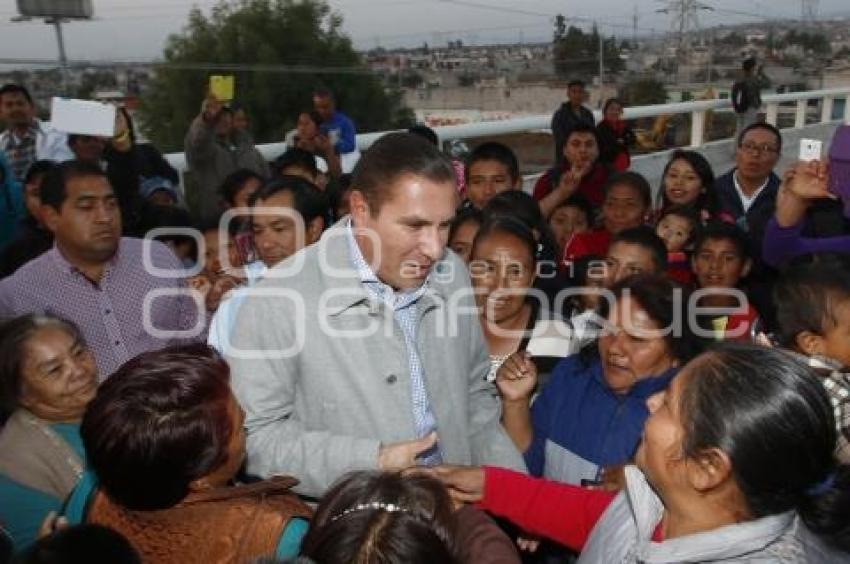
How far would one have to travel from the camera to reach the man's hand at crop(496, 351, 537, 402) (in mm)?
2207

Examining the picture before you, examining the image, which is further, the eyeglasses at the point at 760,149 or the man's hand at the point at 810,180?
the eyeglasses at the point at 760,149

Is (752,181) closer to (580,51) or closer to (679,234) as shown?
(679,234)

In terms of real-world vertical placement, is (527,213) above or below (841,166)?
below

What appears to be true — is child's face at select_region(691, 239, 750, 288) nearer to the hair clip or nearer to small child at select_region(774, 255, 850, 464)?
small child at select_region(774, 255, 850, 464)

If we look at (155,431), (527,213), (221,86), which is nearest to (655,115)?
(221,86)

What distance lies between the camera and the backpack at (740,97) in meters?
9.38

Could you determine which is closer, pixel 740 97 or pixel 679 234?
pixel 679 234

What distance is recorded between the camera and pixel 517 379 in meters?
2.21

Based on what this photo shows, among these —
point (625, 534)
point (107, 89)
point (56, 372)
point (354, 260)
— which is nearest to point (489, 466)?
point (625, 534)

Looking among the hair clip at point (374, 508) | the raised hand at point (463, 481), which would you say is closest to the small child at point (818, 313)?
the raised hand at point (463, 481)

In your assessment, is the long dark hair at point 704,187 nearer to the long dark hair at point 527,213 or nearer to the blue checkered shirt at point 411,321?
the long dark hair at point 527,213

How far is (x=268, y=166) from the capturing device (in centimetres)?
564

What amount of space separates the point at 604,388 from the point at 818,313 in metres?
0.65

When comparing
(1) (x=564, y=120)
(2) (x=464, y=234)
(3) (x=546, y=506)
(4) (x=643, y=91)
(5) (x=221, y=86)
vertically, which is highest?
(5) (x=221, y=86)
